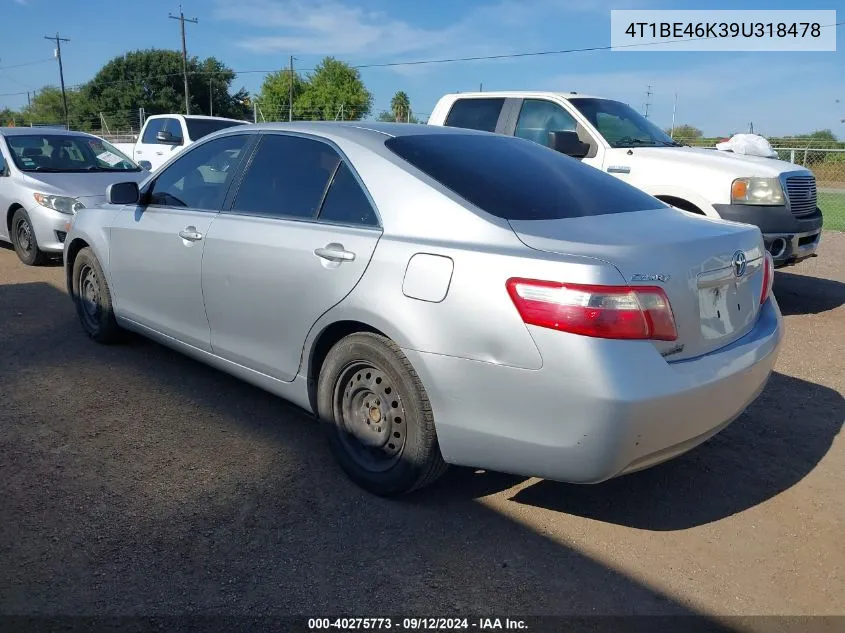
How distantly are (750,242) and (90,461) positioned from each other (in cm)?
332

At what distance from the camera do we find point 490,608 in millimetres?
2611

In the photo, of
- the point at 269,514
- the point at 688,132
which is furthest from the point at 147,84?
the point at 269,514

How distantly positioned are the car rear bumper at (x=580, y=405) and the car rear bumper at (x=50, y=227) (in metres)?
6.60

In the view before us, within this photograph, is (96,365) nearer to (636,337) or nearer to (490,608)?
(490,608)

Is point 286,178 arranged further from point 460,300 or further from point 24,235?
point 24,235

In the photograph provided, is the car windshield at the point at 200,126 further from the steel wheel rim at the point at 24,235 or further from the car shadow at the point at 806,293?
the car shadow at the point at 806,293

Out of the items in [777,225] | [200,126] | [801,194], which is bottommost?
[777,225]

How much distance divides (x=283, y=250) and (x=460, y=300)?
1152 mm

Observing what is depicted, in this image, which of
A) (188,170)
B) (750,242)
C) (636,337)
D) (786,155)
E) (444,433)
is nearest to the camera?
(636,337)

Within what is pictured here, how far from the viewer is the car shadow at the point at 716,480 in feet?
10.9

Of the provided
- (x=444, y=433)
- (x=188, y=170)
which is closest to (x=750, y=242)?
(x=444, y=433)

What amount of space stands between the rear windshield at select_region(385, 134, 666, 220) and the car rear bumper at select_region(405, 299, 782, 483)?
0.72 m

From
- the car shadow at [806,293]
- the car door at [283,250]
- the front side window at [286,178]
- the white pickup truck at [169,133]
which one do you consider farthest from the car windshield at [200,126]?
the car door at [283,250]

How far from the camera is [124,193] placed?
4.74 metres
